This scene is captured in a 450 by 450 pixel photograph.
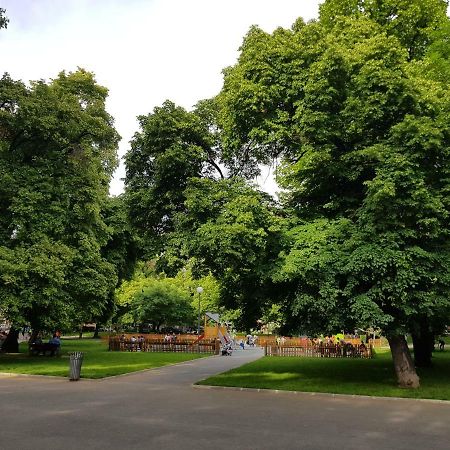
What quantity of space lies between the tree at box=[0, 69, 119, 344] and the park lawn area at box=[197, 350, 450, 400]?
9.18 metres

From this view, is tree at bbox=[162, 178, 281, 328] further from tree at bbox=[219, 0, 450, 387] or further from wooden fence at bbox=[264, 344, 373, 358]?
wooden fence at bbox=[264, 344, 373, 358]

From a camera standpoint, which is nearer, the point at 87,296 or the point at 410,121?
the point at 410,121

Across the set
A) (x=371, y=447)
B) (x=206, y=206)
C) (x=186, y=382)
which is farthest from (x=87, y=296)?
(x=371, y=447)

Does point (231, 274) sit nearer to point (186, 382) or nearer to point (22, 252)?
point (186, 382)

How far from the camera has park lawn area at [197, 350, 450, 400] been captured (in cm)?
1423

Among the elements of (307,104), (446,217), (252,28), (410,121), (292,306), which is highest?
(252,28)

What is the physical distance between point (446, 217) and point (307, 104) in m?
5.40

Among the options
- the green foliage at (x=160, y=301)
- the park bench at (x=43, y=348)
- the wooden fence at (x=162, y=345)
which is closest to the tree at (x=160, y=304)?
the green foliage at (x=160, y=301)

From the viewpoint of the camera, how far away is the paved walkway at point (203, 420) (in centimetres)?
843

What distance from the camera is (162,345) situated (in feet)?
110

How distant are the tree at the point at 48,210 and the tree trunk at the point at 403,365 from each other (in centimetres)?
1450

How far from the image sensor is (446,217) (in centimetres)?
1365

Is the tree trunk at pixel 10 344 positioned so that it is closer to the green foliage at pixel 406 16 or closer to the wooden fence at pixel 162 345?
the wooden fence at pixel 162 345

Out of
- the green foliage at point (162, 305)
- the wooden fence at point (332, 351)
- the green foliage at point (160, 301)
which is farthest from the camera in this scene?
the green foliage at point (160, 301)
